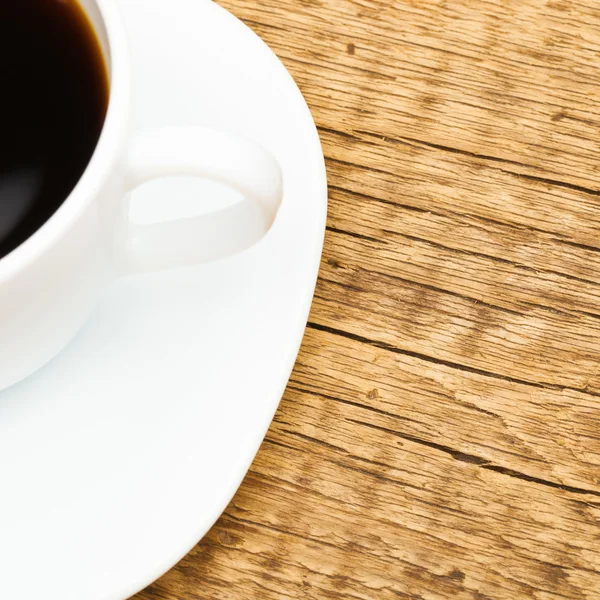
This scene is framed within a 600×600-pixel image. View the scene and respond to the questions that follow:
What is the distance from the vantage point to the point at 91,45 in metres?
0.51

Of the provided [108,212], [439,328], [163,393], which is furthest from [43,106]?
[439,328]

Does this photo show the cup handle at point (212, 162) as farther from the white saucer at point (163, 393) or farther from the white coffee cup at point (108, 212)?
the white saucer at point (163, 393)

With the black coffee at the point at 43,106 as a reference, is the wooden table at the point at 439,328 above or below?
below

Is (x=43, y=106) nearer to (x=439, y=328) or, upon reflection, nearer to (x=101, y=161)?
(x=101, y=161)

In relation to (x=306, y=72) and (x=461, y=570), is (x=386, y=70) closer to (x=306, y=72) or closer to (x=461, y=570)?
(x=306, y=72)

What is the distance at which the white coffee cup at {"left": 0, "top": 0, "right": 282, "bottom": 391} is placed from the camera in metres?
0.44

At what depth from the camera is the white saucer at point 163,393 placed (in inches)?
21.4

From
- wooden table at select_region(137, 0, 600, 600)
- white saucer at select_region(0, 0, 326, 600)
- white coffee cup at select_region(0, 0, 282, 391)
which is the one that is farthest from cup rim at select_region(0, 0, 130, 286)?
wooden table at select_region(137, 0, 600, 600)

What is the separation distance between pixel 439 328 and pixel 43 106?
1.27 ft

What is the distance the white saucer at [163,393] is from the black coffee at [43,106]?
124mm

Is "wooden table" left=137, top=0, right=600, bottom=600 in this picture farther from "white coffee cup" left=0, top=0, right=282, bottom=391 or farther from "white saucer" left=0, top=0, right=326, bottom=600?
"white coffee cup" left=0, top=0, right=282, bottom=391

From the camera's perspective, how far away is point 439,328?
70cm

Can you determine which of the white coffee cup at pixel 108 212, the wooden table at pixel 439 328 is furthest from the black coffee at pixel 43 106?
the wooden table at pixel 439 328

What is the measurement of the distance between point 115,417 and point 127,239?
0.46 feet
